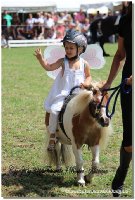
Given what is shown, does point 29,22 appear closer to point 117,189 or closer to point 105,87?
point 105,87

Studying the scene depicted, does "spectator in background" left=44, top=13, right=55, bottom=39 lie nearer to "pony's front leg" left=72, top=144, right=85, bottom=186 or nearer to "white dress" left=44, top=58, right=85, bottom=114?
"white dress" left=44, top=58, right=85, bottom=114

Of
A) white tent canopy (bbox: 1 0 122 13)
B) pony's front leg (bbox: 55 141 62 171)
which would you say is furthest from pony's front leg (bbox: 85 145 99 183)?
white tent canopy (bbox: 1 0 122 13)

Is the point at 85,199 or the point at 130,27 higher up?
the point at 130,27

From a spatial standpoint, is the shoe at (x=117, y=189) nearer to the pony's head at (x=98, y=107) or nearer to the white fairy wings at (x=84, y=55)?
the pony's head at (x=98, y=107)

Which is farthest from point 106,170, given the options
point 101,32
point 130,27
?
point 101,32

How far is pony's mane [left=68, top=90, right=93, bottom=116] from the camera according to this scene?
4.49 m

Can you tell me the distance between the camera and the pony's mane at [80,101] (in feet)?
14.7

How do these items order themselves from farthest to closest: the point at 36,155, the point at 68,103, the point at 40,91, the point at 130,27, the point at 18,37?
the point at 18,37 → the point at 40,91 → the point at 36,155 → the point at 68,103 → the point at 130,27

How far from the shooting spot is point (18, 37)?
27.9m

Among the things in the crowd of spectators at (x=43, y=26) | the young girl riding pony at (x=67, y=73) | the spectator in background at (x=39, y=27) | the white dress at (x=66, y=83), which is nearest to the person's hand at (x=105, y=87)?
the young girl riding pony at (x=67, y=73)

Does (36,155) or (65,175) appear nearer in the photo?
(65,175)

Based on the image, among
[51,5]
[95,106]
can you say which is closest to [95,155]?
[95,106]

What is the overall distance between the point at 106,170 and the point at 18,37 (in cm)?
2333

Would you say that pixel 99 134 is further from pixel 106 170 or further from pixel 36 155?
pixel 36 155
